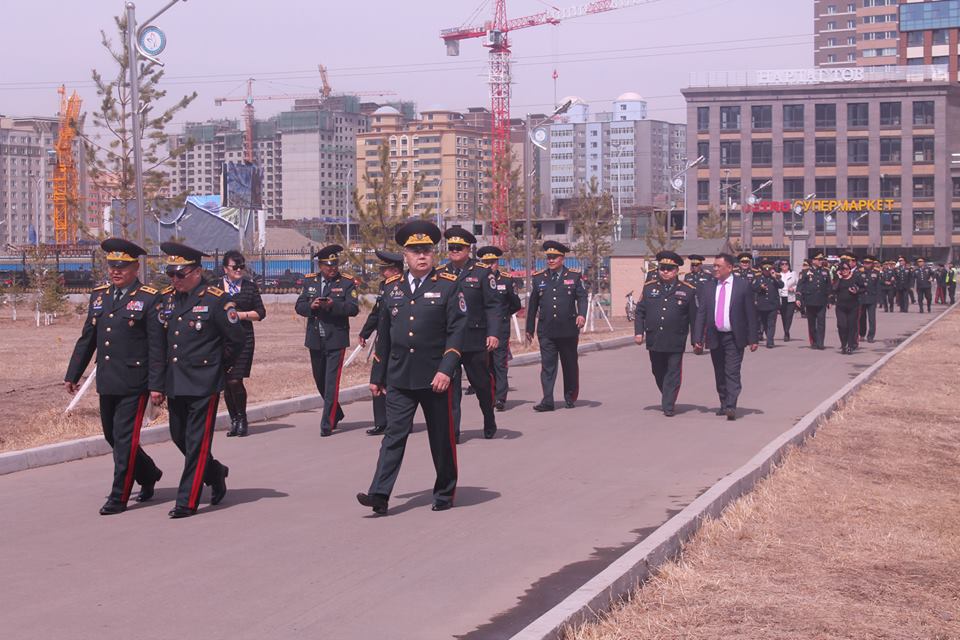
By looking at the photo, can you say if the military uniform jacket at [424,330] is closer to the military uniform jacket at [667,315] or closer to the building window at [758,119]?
the military uniform jacket at [667,315]

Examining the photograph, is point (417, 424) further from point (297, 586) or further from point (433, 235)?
point (297, 586)

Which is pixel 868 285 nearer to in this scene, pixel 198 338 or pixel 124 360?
pixel 198 338

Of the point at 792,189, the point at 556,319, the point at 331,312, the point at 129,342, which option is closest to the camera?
the point at 129,342

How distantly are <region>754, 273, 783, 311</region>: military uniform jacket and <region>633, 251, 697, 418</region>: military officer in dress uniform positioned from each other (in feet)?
38.6

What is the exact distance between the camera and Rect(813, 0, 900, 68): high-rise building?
152250 mm

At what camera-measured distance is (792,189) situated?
9756 cm

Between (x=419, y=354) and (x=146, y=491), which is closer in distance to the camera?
(x=419, y=354)

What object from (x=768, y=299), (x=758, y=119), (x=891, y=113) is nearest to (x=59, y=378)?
(x=768, y=299)

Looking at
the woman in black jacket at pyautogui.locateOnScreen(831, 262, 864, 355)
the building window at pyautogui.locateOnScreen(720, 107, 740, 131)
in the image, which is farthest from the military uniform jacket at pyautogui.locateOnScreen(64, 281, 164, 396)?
the building window at pyautogui.locateOnScreen(720, 107, 740, 131)

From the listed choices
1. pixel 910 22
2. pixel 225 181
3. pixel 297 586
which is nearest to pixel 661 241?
pixel 297 586

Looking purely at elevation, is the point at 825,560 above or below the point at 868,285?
below

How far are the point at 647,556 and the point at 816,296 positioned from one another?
19.1 meters

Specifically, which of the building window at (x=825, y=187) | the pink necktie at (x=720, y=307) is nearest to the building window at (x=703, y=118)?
the building window at (x=825, y=187)

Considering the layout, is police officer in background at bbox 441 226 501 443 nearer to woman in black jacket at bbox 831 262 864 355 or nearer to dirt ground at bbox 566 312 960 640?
dirt ground at bbox 566 312 960 640
